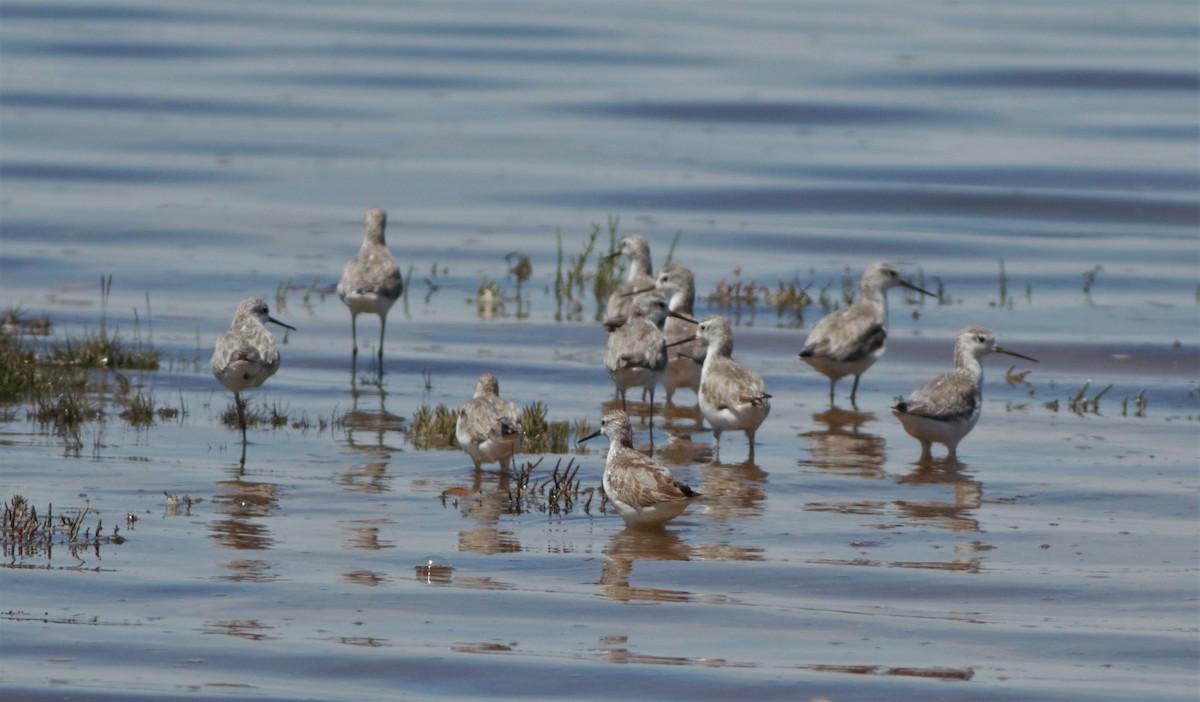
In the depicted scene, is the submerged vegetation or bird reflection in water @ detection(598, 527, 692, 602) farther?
the submerged vegetation

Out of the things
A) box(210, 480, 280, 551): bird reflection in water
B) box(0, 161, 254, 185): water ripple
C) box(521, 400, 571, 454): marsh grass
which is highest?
box(0, 161, 254, 185): water ripple

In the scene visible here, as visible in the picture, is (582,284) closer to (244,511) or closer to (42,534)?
(244,511)

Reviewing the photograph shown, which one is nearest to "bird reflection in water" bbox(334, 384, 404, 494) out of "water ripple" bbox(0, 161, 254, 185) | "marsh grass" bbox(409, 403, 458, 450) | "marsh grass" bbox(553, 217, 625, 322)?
"marsh grass" bbox(409, 403, 458, 450)

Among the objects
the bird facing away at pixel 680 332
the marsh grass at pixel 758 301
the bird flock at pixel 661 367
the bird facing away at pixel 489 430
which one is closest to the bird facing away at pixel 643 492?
the bird flock at pixel 661 367

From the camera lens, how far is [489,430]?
12016 millimetres

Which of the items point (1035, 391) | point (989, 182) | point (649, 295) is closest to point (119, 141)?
point (989, 182)

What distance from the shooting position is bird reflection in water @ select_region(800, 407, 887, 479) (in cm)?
1336

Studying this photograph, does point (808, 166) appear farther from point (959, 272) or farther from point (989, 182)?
point (959, 272)

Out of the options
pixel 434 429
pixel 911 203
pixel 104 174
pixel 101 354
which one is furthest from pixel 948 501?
pixel 104 174

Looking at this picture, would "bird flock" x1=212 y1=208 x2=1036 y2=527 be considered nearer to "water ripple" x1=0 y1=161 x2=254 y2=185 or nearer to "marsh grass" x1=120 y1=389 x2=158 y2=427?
"marsh grass" x1=120 y1=389 x2=158 y2=427

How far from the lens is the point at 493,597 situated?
9.58 m

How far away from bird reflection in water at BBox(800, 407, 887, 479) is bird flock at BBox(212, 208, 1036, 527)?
15.3 inches

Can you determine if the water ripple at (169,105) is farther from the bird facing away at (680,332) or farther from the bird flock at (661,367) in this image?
the bird facing away at (680,332)

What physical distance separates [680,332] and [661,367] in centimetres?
231
